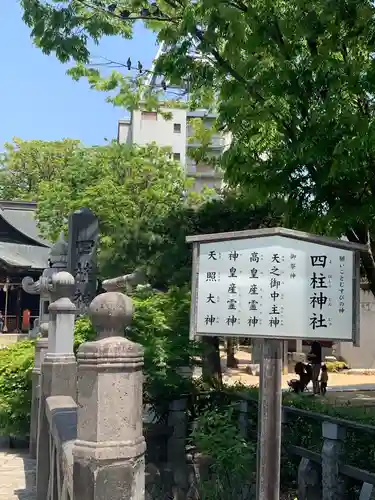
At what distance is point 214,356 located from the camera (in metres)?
10.1

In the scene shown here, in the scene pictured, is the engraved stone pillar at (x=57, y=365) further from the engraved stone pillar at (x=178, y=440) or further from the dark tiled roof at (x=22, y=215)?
the dark tiled roof at (x=22, y=215)

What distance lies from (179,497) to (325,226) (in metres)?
3.95

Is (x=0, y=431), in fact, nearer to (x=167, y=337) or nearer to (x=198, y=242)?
(x=167, y=337)

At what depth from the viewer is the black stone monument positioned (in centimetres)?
1096

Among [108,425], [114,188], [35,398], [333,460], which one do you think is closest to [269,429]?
[108,425]

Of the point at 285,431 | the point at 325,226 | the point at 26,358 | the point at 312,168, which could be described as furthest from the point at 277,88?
the point at 26,358

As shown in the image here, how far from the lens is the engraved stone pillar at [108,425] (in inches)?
102

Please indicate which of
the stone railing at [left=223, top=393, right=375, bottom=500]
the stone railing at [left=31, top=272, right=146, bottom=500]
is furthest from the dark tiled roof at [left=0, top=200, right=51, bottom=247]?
the stone railing at [left=31, top=272, right=146, bottom=500]

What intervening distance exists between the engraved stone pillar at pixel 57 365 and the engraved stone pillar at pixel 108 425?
311 cm

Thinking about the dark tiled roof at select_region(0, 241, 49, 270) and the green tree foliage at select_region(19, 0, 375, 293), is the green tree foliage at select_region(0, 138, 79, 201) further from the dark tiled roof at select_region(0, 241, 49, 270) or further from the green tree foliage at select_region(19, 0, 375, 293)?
the green tree foliage at select_region(19, 0, 375, 293)

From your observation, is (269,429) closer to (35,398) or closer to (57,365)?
→ (57,365)

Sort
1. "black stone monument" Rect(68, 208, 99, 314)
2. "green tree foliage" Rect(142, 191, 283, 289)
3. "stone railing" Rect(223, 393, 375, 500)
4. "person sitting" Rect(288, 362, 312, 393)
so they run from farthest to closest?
"person sitting" Rect(288, 362, 312, 393), "black stone monument" Rect(68, 208, 99, 314), "green tree foliage" Rect(142, 191, 283, 289), "stone railing" Rect(223, 393, 375, 500)

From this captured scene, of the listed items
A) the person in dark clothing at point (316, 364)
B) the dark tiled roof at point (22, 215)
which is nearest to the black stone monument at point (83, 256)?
the person in dark clothing at point (316, 364)

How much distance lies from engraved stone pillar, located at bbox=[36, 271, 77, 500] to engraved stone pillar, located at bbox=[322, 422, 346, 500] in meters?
2.63
